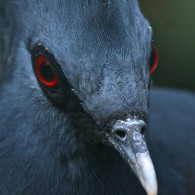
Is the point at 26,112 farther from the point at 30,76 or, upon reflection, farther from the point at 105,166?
the point at 105,166

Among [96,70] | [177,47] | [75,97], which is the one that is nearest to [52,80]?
[75,97]

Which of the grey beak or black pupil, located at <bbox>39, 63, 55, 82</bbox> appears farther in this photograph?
black pupil, located at <bbox>39, 63, 55, 82</bbox>

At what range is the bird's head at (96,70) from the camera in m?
2.15

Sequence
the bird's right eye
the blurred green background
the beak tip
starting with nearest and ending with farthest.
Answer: the beak tip, the bird's right eye, the blurred green background

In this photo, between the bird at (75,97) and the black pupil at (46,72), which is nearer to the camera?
the bird at (75,97)

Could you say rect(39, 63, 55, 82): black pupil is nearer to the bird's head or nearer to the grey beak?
the bird's head

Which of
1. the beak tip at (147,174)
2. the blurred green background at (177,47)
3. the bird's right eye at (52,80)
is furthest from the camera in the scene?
the blurred green background at (177,47)

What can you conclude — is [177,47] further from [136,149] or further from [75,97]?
[136,149]

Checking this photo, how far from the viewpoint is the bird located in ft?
7.12

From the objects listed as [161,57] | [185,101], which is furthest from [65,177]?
[161,57]

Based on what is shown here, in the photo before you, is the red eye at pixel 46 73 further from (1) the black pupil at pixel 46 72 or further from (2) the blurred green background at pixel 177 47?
(2) the blurred green background at pixel 177 47

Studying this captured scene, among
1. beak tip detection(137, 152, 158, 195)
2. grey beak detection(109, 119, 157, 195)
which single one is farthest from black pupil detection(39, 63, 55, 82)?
beak tip detection(137, 152, 158, 195)

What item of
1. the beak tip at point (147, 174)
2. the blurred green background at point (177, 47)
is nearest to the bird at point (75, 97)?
the beak tip at point (147, 174)

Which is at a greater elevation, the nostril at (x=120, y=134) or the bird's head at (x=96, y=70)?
the bird's head at (x=96, y=70)
